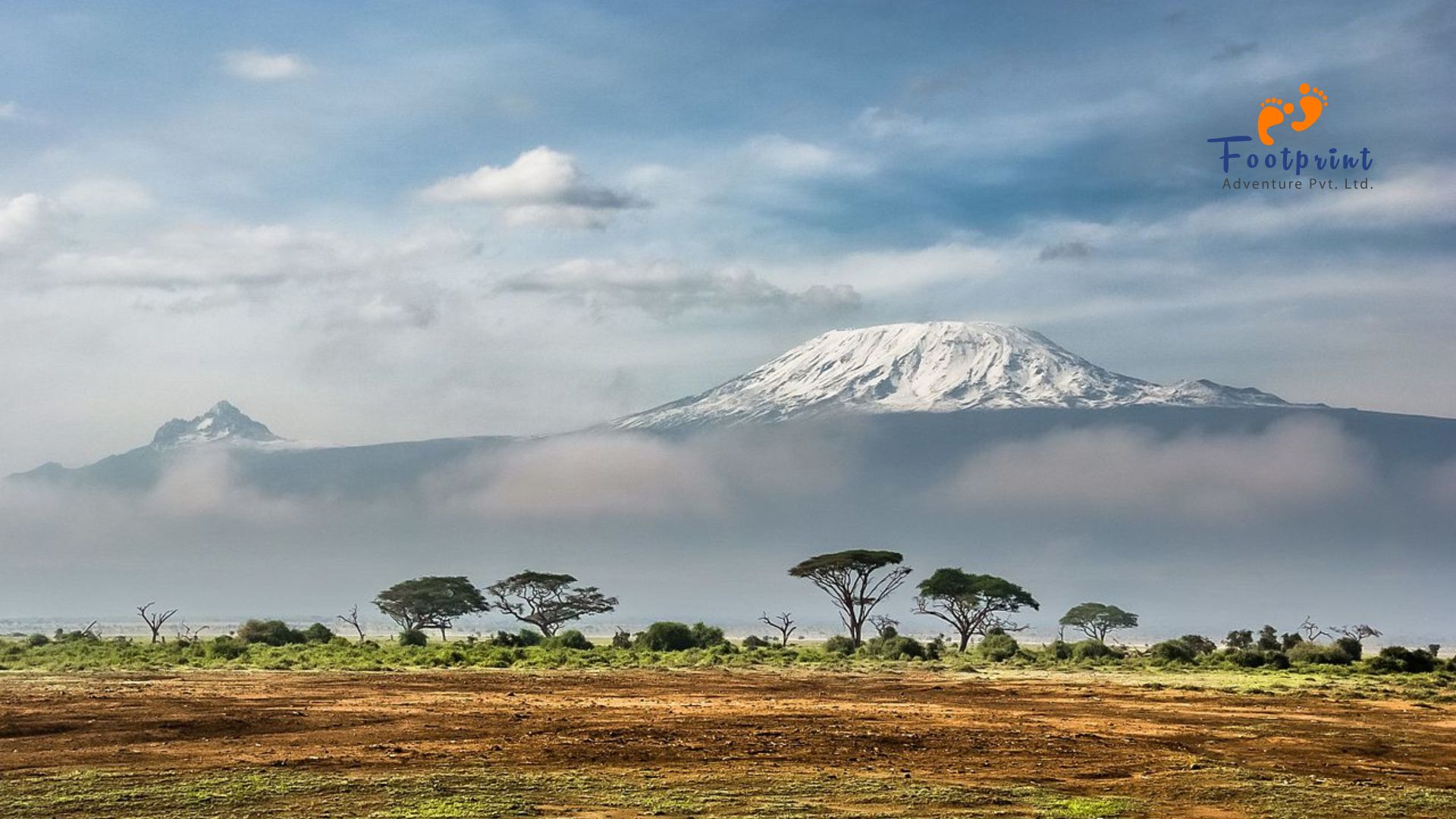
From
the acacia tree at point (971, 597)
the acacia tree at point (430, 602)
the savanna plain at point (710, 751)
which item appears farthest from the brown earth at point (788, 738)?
the acacia tree at point (430, 602)

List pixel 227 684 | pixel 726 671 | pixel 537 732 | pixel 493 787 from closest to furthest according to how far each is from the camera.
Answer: pixel 493 787
pixel 537 732
pixel 227 684
pixel 726 671

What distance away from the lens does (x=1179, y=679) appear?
47469 mm

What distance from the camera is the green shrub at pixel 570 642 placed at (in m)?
73.1

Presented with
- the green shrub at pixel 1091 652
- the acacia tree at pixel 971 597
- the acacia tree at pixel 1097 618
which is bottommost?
the green shrub at pixel 1091 652

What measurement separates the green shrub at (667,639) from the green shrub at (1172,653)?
2512cm

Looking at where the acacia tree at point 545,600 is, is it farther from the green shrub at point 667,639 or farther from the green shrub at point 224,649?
the green shrub at point 224,649

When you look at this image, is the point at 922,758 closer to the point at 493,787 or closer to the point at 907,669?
the point at 493,787

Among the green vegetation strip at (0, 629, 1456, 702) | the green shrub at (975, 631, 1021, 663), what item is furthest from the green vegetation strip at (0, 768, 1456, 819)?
the green shrub at (975, 631, 1021, 663)

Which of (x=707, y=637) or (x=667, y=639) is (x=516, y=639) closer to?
(x=667, y=639)

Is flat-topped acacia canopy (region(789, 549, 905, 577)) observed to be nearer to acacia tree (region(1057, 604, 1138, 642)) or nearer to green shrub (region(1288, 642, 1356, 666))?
green shrub (region(1288, 642, 1356, 666))

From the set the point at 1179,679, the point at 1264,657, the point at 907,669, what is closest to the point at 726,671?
the point at 907,669

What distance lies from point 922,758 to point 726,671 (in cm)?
3044

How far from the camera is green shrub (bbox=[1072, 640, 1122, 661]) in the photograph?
220ft

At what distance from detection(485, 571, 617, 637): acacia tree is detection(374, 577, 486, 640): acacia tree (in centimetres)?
224
